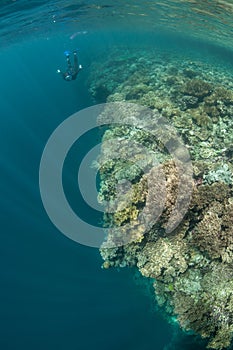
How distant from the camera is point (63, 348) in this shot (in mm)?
15945

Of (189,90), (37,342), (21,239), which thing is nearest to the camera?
(37,342)

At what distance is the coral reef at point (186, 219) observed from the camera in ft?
33.2

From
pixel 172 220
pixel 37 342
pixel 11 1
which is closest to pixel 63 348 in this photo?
pixel 37 342

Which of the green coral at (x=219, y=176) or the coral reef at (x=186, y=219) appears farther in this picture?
the green coral at (x=219, y=176)

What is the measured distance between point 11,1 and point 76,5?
8.51 meters

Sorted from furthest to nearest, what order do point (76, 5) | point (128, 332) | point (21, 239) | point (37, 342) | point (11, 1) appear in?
point (76, 5), point (11, 1), point (21, 239), point (37, 342), point (128, 332)

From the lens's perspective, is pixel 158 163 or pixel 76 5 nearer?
pixel 158 163

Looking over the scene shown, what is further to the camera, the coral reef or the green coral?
the green coral

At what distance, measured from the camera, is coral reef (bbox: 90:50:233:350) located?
33.2ft

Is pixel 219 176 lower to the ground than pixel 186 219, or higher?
higher

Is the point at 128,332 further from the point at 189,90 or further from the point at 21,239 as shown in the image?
the point at 189,90

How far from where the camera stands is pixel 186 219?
454 inches

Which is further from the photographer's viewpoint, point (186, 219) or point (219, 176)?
point (219, 176)

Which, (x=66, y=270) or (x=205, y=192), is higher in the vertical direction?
(x=205, y=192)
